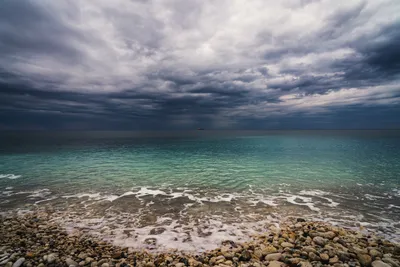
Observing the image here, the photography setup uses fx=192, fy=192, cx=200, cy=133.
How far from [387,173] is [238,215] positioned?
27.0 m

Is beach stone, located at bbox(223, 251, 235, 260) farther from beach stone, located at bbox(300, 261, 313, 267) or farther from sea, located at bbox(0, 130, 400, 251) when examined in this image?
beach stone, located at bbox(300, 261, 313, 267)

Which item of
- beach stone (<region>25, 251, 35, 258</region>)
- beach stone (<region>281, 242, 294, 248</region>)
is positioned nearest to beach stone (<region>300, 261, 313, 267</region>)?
beach stone (<region>281, 242, 294, 248</region>)

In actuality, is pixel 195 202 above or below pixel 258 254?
below

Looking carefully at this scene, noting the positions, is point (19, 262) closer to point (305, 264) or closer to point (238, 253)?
point (238, 253)

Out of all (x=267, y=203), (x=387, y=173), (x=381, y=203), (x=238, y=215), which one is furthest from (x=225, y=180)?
(x=387, y=173)

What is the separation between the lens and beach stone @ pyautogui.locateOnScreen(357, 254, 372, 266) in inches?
299

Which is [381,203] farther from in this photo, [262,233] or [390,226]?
[262,233]

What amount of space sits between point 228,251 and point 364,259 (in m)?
5.42

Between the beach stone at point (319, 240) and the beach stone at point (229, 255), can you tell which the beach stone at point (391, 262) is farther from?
the beach stone at point (229, 255)

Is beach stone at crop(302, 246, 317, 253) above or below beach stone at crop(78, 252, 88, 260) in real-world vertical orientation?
below

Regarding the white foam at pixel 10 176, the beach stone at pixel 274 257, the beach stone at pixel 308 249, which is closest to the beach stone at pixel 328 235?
the beach stone at pixel 308 249

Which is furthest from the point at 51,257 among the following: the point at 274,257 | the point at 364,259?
the point at 364,259

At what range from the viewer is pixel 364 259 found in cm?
770

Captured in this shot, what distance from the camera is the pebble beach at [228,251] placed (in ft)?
25.3
